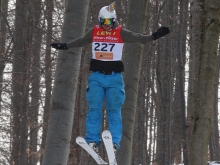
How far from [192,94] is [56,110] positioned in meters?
1.94

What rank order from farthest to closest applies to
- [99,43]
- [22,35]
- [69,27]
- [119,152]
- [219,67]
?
[219,67] → [22,35] → [119,152] → [69,27] → [99,43]

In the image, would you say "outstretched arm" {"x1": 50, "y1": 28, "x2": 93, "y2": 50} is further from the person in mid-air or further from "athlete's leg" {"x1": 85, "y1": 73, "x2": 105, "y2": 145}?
"athlete's leg" {"x1": 85, "y1": 73, "x2": 105, "y2": 145}

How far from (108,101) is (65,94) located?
2.09 feet

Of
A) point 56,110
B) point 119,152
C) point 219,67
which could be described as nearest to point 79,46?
point 56,110

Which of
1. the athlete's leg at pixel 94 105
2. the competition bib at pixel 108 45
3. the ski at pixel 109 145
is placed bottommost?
the ski at pixel 109 145

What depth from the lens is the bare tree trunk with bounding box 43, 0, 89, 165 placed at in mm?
7008

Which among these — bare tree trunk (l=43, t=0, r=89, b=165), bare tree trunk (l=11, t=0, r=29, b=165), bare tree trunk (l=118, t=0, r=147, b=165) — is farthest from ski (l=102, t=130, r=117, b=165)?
bare tree trunk (l=11, t=0, r=29, b=165)

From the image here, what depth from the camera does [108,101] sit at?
704 centimetres

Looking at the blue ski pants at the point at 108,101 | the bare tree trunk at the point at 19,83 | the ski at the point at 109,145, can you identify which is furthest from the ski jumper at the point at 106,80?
the bare tree trunk at the point at 19,83

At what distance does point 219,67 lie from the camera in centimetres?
2459

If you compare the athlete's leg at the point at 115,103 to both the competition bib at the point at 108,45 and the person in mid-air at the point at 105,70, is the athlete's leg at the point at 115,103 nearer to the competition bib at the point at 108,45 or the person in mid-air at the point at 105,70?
the person in mid-air at the point at 105,70

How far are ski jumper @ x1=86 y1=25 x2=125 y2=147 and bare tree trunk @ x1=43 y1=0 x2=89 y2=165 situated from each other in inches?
13.3

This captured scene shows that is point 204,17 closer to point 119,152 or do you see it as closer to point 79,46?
point 79,46

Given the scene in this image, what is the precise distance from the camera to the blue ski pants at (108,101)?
6977mm
